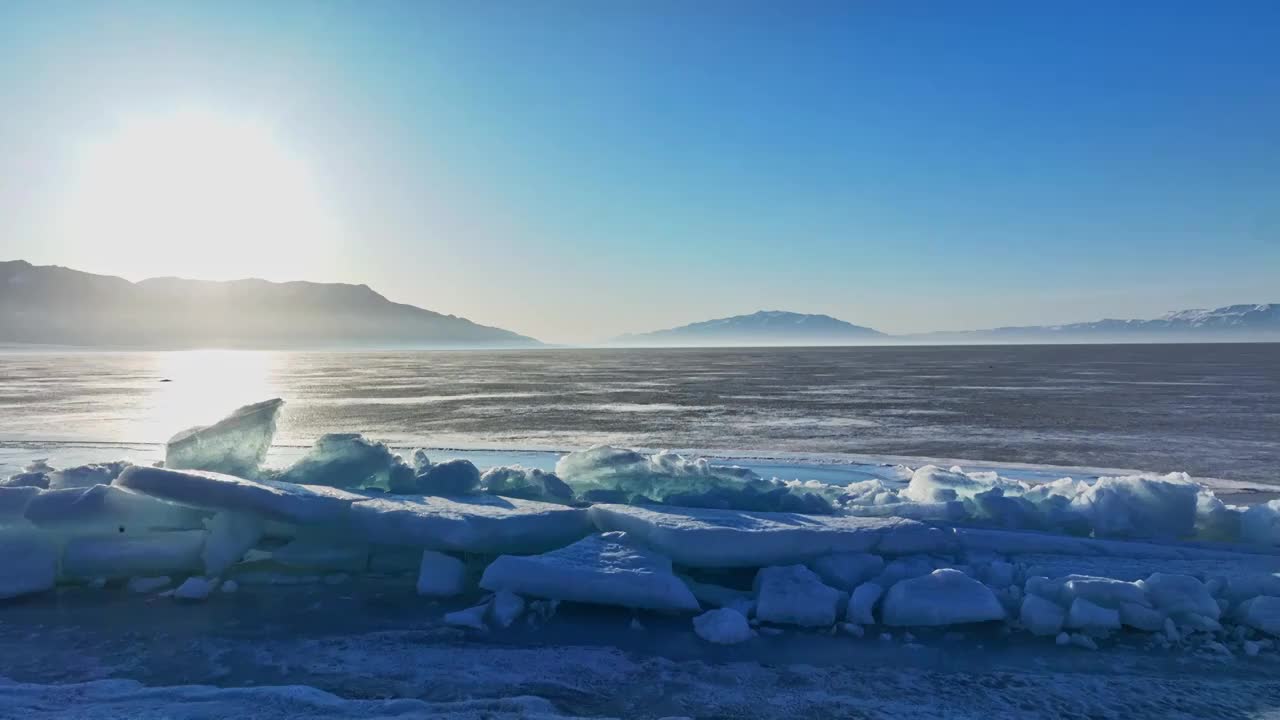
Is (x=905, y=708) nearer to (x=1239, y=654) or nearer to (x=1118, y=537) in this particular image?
(x=1239, y=654)

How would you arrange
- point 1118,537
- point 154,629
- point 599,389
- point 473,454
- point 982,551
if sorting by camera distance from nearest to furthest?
point 154,629 < point 982,551 < point 1118,537 < point 473,454 < point 599,389

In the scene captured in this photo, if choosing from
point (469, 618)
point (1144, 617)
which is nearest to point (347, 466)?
point (469, 618)

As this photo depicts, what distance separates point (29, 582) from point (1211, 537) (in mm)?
9774

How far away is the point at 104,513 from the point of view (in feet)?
20.1

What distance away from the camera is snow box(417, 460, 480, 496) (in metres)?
7.13

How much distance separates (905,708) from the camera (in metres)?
3.97

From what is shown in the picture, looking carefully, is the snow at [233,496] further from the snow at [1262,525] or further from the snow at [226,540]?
the snow at [1262,525]

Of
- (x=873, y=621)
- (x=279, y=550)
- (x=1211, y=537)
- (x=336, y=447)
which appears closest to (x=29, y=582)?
(x=279, y=550)

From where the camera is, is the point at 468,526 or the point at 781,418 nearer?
the point at 468,526

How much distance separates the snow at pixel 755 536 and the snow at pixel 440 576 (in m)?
1.19

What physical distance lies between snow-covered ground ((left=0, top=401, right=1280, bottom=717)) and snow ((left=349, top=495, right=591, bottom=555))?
2 centimetres

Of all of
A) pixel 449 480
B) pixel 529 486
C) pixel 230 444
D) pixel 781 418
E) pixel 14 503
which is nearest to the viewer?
pixel 14 503

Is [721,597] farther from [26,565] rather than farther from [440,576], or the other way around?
[26,565]

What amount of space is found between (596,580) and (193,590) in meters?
2.97
